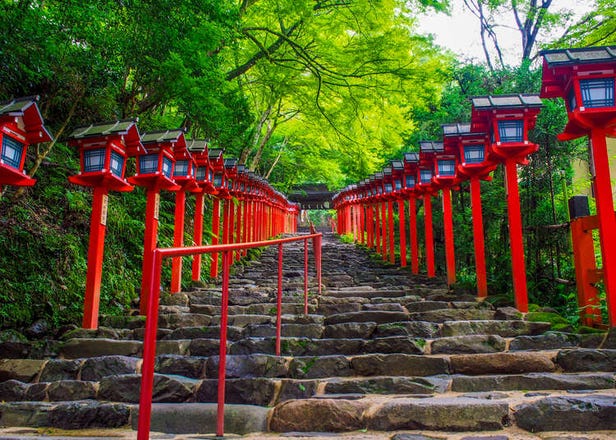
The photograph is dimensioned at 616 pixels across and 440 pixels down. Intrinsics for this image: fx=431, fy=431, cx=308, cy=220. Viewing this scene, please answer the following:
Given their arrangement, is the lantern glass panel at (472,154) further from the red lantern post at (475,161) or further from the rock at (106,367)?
the rock at (106,367)

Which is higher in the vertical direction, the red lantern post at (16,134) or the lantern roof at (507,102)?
the lantern roof at (507,102)

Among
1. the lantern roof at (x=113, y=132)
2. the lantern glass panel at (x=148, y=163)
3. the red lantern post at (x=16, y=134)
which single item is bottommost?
the red lantern post at (x=16, y=134)

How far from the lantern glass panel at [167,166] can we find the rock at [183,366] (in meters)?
3.14

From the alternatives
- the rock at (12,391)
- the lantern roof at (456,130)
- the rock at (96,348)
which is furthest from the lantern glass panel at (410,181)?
the rock at (12,391)

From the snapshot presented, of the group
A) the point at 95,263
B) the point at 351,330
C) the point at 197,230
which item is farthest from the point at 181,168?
the point at 351,330

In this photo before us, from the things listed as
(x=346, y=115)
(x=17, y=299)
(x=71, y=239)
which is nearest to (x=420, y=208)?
(x=346, y=115)

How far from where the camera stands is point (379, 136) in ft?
42.4

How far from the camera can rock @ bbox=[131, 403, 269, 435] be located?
3238 millimetres

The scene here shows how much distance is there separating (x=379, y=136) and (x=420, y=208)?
99.8 inches

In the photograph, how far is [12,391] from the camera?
3902 millimetres

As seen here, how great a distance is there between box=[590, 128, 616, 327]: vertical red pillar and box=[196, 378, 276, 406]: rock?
347 cm

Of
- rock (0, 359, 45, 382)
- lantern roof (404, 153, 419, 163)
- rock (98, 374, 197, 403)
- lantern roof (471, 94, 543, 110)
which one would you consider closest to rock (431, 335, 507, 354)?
rock (98, 374, 197, 403)

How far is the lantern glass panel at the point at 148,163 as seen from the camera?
6.34 meters

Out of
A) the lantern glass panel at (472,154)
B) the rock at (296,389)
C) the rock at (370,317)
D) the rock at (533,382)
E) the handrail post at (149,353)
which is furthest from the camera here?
the lantern glass panel at (472,154)
